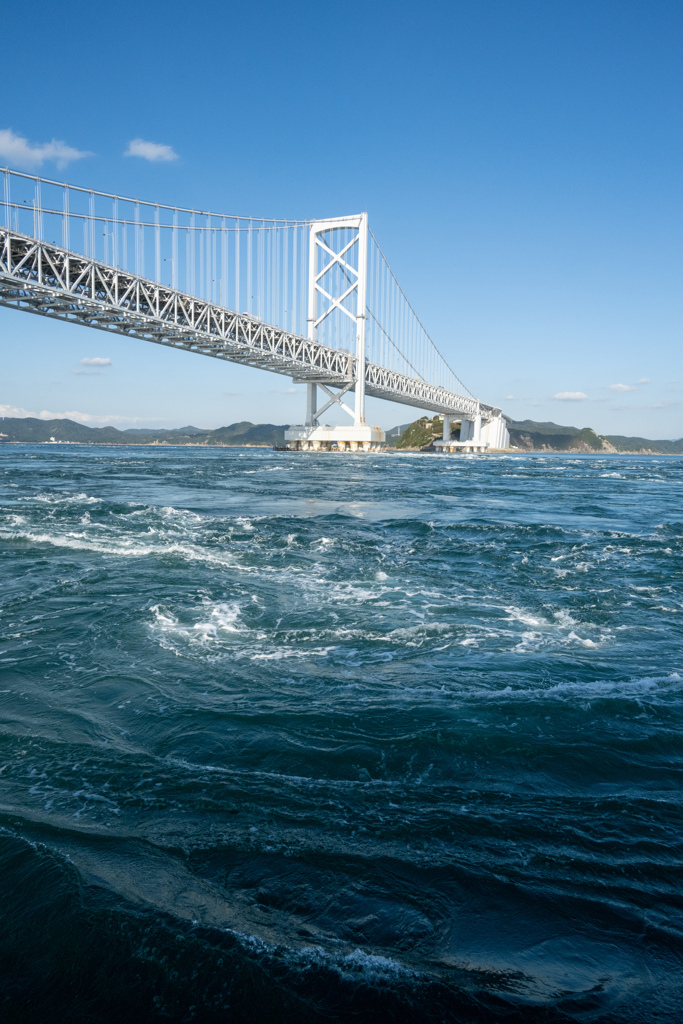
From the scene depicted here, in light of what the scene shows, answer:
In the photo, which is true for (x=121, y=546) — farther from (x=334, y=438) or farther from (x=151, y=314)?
(x=334, y=438)

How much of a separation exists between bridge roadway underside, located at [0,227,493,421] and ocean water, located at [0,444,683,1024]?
2946 cm

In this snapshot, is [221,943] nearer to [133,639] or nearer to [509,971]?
[509,971]

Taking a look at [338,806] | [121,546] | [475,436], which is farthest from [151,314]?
[475,436]

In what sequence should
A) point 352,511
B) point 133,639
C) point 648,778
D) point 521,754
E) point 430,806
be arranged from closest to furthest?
point 430,806
point 648,778
point 521,754
point 133,639
point 352,511

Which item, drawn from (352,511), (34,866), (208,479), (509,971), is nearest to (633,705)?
(509,971)

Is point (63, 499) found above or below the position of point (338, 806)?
above

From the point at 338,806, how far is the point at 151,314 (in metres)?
39.5

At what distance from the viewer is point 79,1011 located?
1.67m

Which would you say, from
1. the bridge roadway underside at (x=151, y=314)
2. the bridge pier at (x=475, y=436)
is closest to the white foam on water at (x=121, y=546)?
the bridge roadway underside at (x=151, y=314)

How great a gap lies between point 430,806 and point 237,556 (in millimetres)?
6101

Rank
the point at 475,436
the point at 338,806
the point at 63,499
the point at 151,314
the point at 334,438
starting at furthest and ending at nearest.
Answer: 1. the point at 475,436
2. the point at 334,438
3. the point at 151,314
4. the point at 63,499
5. the point at 338,806

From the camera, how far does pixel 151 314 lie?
3744cm

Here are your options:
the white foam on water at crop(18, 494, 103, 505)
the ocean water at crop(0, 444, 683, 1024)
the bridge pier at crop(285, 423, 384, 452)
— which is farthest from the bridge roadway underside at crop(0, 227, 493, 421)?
the ocean water at crop(0, 444, 683, 1024)

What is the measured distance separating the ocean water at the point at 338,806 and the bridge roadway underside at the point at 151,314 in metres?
29.5
